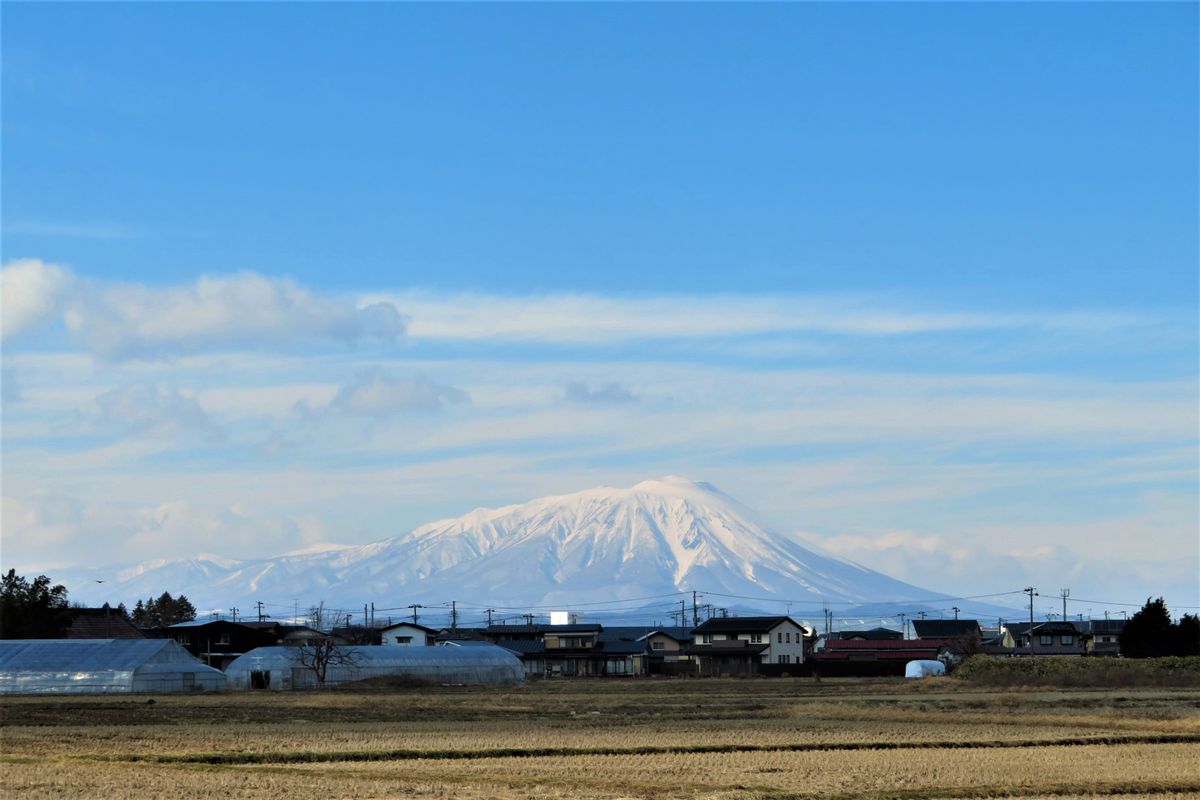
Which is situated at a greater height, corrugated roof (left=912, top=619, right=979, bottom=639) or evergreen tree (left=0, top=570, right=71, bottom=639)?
evergreen tree (left=0, top=570, right=71, bottom=639)

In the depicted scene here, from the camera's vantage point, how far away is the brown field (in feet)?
72.6

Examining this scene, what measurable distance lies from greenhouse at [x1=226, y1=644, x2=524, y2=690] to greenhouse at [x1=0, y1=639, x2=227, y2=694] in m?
4.99

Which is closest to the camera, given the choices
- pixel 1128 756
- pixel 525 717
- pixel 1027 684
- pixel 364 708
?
pixel 1128 756

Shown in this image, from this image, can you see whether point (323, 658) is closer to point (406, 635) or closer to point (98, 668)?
point (98, 668)

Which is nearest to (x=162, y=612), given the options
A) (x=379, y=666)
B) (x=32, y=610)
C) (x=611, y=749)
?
(x=32, y=610)

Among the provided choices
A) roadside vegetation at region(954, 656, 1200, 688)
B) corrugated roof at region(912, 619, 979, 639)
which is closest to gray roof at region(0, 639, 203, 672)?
roadside vegetation at region(954, 656, 1200, 688)

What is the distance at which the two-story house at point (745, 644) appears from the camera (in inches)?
3526

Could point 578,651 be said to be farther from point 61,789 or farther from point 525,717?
point 61,789

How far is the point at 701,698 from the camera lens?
2005 inches

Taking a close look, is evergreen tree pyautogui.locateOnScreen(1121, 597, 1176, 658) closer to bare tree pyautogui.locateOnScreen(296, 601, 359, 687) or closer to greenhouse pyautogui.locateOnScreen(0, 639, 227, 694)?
bare tree pyautogui.locateOnScreen(296, 601, 359, 687)

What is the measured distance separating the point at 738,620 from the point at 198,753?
71.0 metres

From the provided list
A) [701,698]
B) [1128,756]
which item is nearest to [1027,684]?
[701,698]

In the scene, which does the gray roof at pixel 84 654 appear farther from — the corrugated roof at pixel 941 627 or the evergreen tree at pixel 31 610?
the corrugated roof at pixel 941 627

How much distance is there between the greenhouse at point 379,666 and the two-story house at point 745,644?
1884 cm
